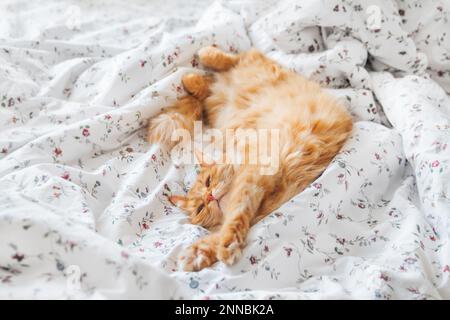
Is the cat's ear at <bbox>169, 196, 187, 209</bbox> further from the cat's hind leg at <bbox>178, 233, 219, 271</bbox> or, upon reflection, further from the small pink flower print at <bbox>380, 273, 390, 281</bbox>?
the small pink flower print at <bbox>380, 273, 390, 281</bbox>

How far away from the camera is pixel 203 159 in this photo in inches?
59.6

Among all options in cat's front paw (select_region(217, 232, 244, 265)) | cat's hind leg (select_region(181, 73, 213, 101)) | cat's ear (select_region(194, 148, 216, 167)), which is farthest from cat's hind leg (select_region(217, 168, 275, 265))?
cat's hind leg (select_region(181, 73, 213, 101))


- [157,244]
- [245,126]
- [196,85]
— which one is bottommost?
[157,244]

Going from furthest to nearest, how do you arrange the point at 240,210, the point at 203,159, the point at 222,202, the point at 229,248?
1. the point at 203,159
2. the point at 222,202
3. the point at 240,210
4. the point at 229,248

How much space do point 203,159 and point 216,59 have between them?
0.49 meters

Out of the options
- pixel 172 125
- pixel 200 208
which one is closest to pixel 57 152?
pixel 172 125

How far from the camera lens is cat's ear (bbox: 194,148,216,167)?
1480 mm

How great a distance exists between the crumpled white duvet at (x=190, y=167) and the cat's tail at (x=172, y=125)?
36 mm

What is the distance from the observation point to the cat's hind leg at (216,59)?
1.78m

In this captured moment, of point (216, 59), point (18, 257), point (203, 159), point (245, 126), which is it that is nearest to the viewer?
point (18, 257)

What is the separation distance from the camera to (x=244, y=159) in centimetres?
147

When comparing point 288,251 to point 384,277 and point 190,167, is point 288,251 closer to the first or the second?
point 384,277

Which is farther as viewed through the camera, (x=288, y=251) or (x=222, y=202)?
(x=222, y=202)

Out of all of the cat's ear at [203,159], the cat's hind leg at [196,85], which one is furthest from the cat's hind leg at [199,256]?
the cat's hind leg at [196,85]
